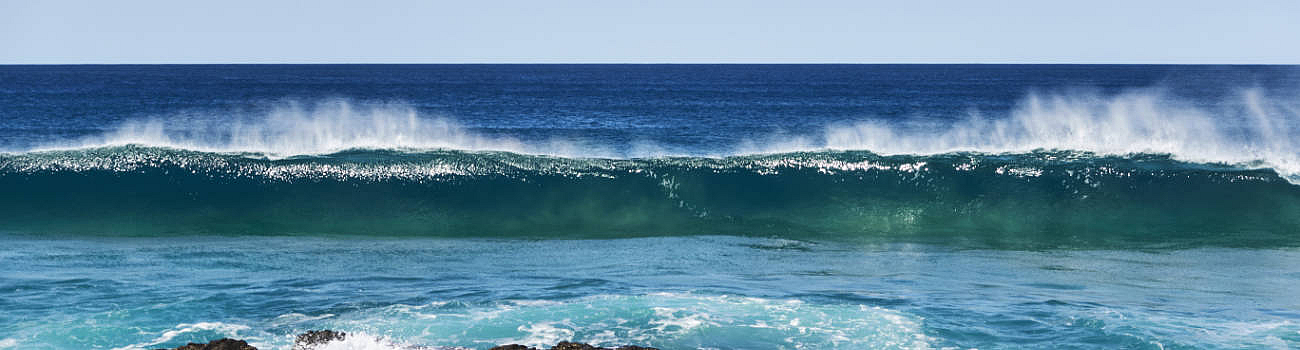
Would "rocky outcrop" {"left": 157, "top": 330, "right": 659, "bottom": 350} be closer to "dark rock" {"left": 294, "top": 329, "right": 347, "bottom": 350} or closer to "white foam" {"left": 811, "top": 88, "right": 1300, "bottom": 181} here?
"dark rock" {"left": 294, "top": 329, "right": 347, "bottom": 350}

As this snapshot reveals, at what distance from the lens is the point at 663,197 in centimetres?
1620

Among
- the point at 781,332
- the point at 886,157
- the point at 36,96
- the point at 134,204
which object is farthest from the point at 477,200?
the point at 36,96

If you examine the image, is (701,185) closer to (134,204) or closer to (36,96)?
(134,204)

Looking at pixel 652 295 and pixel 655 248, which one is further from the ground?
pixel 655 248

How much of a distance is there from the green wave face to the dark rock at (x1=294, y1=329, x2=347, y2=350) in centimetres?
697

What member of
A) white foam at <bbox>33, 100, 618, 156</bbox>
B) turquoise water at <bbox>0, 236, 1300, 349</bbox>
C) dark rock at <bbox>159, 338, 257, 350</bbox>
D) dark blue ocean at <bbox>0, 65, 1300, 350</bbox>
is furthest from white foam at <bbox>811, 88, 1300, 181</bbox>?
dark rock at <bbox>159, 338, 257, 350</bbox>

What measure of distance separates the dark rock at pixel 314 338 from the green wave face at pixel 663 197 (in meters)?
6.97

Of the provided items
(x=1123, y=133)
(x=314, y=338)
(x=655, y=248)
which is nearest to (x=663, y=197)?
(x=655, y=248)

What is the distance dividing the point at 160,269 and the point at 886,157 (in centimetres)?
1154

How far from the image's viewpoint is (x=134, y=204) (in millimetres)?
15633

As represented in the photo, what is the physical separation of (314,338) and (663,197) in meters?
9.44

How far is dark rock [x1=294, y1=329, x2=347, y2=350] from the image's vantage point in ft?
23.2

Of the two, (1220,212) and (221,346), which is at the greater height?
(1220,212)

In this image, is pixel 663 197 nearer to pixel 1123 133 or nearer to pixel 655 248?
pixel 655 248
